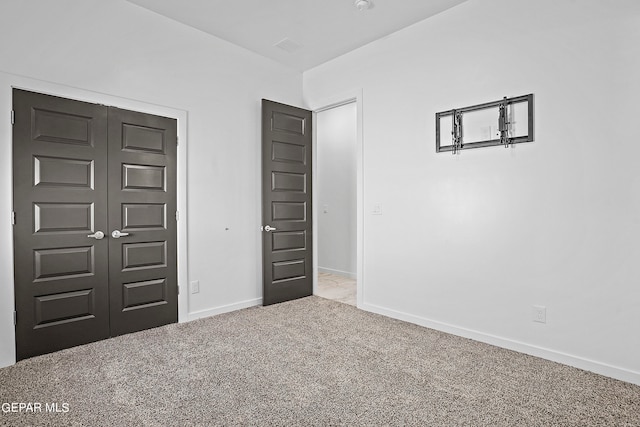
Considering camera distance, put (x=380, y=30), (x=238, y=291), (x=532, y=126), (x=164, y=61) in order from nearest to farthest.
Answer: (x=532, y=126) → (x=164, y=61) → (x=380, y=30) → (x=238, y=291)

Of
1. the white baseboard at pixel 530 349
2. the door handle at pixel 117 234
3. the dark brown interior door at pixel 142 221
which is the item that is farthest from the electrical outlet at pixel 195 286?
the white baseboard at pixel 530 349

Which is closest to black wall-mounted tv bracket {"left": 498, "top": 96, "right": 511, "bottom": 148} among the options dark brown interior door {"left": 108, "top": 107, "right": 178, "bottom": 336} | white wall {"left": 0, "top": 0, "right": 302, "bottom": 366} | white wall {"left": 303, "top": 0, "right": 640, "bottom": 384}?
white wall {"left": 303, "top": 0, "right": 640, "bottom": 384}

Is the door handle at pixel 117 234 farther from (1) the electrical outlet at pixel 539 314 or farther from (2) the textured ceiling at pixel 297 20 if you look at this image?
(1) the electrical outlet at pixel 539 314

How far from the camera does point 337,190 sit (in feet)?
19.0

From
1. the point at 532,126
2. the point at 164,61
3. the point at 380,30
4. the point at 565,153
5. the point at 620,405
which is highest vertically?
the point at 380,30

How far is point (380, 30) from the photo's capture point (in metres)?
3.51

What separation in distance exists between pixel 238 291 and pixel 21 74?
2601 millimetres

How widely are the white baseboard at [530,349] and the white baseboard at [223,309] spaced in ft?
4.75

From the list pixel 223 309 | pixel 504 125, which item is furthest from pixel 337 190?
pixel 504 125

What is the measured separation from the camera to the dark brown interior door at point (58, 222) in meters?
2.54

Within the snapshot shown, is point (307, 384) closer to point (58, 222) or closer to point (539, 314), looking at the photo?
point (539, 314)

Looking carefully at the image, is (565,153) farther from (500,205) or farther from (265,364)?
(265,364)

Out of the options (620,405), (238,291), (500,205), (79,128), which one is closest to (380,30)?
(500,205)

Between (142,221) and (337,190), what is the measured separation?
3260 millimetres
